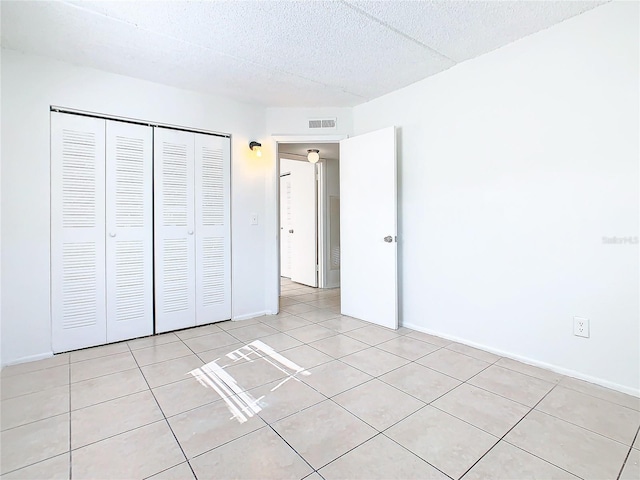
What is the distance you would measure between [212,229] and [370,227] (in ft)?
5.42

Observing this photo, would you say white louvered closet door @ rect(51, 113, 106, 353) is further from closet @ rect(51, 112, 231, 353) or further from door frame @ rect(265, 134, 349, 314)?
door frame @ rect(265, 134, 349, 314)

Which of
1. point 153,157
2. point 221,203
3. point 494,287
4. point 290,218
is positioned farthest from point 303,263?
point 494,287

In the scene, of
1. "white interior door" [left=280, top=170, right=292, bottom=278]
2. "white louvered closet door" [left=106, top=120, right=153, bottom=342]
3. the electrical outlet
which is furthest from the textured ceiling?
"white interior door" [left=280, top=170, right=292, bottom=278]

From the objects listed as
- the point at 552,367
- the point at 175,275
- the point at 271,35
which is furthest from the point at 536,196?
the point at 175,275

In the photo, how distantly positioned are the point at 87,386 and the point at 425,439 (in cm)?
208

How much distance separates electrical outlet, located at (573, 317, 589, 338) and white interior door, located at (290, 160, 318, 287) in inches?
148

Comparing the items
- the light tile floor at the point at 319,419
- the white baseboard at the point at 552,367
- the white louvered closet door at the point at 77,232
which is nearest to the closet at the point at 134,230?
the white louvered closet door at the point at 77,232

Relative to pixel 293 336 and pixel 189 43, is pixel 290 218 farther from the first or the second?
pixel 189 43

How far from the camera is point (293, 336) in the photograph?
10.0 ft

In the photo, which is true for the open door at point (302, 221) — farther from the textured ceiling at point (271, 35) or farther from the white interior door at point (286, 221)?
the textured ceiling at point (271, 35)

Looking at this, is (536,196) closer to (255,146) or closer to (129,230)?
(255,146)

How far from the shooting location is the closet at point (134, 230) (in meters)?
2.68

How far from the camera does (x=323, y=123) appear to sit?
148 inches

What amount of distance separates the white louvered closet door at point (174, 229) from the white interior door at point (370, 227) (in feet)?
5.40
